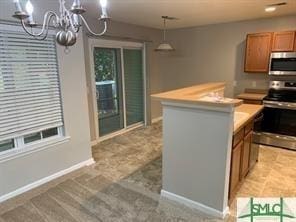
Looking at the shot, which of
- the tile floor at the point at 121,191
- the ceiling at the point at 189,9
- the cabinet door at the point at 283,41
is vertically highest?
the ceiling at the point at 189,9

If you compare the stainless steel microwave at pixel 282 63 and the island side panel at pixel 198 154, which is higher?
the stainless steel microwave at pixel 282 63

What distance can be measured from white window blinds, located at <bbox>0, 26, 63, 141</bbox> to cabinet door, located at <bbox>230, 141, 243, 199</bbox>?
2318mm

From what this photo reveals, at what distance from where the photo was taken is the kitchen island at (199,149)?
2.12 meters

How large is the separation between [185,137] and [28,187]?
213 cm

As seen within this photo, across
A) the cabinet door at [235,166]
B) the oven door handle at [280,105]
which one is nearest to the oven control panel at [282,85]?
the oven door handle at [280,105]

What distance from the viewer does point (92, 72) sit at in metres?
4.23

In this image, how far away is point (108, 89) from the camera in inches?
188

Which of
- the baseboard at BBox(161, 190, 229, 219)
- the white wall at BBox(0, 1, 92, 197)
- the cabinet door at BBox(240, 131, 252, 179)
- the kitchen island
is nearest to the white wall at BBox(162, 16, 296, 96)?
the cabinet door at BBox(240, 131, 252, 179)

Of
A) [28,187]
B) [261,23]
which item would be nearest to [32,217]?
[28,187]

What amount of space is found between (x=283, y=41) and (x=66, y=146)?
4113 mm

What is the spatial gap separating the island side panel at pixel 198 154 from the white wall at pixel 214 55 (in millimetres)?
3074

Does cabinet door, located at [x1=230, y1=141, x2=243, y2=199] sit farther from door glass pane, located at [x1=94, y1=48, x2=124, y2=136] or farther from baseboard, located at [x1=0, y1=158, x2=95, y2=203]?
door glass pane, located at [x1=94, y1=48, x2=124, y2=136]

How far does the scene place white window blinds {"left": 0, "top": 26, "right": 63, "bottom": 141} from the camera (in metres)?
2.54

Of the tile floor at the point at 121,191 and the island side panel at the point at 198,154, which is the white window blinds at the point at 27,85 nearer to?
the tile floor at the point at 121,191
